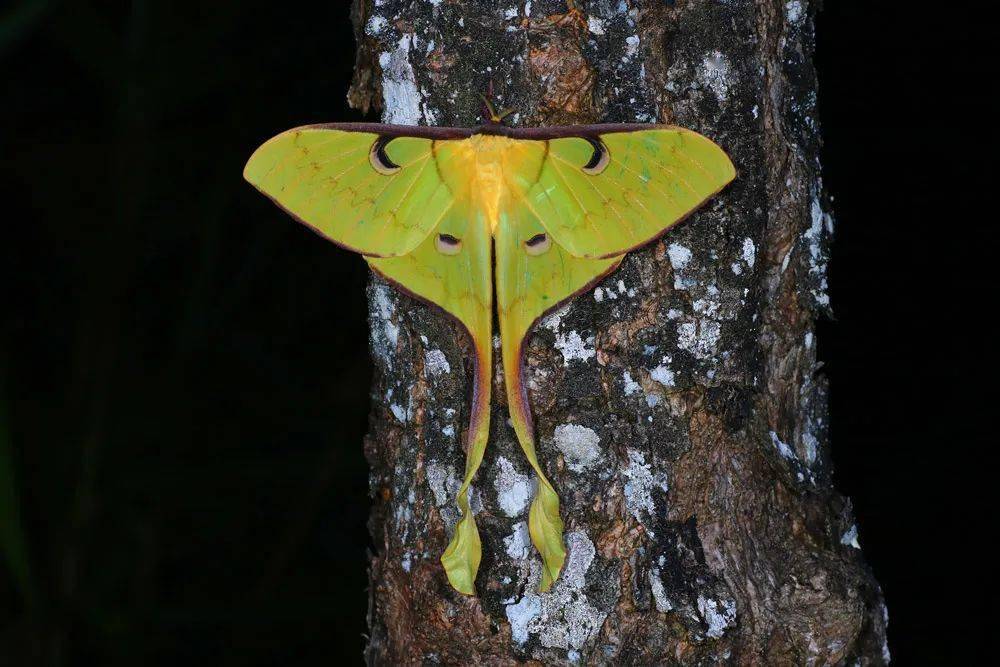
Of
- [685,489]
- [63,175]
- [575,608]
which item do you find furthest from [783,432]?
[63,175]

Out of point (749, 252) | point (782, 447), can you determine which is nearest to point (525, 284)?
point (749, 252)

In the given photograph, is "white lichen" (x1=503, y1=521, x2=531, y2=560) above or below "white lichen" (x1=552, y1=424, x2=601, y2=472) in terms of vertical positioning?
below

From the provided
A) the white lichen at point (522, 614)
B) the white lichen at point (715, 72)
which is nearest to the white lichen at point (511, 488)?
the white lichen at point (522, 614)

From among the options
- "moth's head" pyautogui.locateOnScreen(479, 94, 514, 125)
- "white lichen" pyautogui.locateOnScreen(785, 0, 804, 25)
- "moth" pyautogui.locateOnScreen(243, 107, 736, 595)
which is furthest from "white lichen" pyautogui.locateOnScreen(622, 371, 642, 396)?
"white lichen" pyautogui.locateOnScreen(785, 0, 804, 25)

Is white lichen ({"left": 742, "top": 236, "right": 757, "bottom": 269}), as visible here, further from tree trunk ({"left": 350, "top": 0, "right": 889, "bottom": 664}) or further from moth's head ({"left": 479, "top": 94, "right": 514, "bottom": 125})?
moth's head ({"left": 479, "top": 94, "right": 514, "bottom": 125})

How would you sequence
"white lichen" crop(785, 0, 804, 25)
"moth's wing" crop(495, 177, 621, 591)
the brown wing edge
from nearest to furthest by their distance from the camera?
the brown wing edge < "moth's wing" crop(495, 177, 621, 591) < "white lichen" crop(785, 0, 804, 25)

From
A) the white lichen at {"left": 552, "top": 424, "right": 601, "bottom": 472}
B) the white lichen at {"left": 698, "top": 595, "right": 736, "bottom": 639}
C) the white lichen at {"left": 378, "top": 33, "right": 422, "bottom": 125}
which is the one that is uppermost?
the white lichen at {"left": 378, "top": 33, "right": 422, "bottom": 125}

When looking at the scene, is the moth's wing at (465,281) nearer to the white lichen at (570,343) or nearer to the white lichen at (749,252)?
the white lichen at (570,343)
